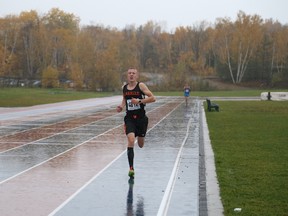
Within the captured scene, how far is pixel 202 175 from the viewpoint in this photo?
923 centimetres

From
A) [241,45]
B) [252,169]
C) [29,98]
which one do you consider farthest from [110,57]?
[252,169]

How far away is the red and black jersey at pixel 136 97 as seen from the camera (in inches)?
359

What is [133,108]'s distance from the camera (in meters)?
9.18

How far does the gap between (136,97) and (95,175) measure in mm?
1688

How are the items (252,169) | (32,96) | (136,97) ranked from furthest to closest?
(32,96), (252,169), (136,97)

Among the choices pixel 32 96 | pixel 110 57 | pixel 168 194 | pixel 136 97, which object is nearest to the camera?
pixel 168 194

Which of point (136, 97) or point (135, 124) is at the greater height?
point (136, 97)

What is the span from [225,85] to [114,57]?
25611mm

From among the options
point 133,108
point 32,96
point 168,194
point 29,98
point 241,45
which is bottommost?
point 168,194

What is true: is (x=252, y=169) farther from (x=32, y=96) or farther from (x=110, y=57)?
(x=110, y=57)

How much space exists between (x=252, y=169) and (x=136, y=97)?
2.80 metres

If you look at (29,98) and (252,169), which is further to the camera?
(29,98)

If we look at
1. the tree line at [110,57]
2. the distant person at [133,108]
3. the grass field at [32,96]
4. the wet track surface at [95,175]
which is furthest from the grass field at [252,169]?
the tree line at [110,57]

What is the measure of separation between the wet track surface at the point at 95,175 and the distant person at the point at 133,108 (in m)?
0.66
